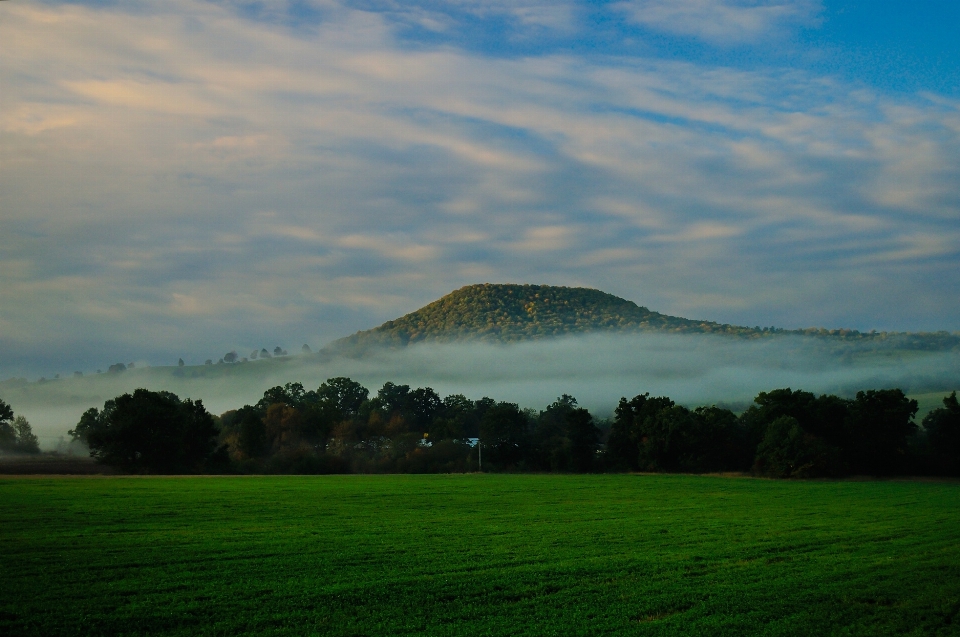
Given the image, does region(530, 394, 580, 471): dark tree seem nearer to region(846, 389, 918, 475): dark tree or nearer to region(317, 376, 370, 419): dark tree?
region(846, 389, 918, 475): dark tree

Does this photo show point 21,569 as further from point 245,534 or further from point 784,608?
point 784,608

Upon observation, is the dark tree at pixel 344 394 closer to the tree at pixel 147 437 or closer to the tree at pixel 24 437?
the tree at pixel 24 437

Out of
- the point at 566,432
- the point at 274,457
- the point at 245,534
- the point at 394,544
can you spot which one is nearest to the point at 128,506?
the point at 245,534

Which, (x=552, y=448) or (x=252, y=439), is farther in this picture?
(x=552, y=448)

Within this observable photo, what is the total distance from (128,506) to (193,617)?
24846 millimetres

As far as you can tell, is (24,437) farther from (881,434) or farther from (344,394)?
(881,434)

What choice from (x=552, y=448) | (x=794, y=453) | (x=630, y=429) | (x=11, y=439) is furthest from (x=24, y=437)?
(x=794, y=453)

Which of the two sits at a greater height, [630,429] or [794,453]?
[630,429]

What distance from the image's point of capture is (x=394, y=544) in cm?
2616

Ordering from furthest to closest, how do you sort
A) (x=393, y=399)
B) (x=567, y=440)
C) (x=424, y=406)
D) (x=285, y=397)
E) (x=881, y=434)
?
(x=393, y=399) → (x=424, y=406) → (x=285, y=397) → (x=567, y=440) → (x=881, y=434)

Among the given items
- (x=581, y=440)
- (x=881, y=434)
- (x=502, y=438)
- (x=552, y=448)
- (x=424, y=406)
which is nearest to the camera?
(x=881, y=434)

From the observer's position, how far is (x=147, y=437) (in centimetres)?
8862

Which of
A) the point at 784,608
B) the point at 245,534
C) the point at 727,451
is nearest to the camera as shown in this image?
the point at 784,608

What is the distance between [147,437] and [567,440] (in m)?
50.6
